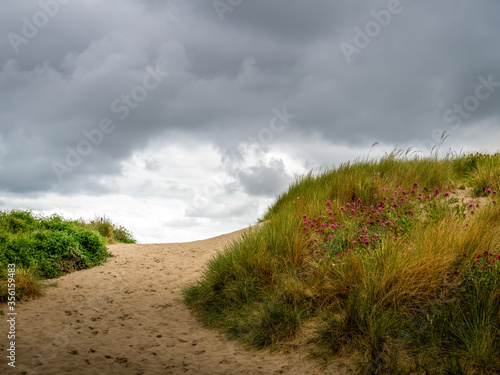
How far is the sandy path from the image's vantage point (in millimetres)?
5750

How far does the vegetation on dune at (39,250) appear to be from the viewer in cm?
885

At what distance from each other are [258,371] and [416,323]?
231 centimetres

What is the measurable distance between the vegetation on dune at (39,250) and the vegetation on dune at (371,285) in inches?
147

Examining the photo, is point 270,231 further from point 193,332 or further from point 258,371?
point 258,371

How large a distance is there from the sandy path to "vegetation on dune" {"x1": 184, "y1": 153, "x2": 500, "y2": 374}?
446mm

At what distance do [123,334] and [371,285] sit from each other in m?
4.66

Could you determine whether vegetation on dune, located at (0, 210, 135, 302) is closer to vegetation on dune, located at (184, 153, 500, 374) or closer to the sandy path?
the sandy path

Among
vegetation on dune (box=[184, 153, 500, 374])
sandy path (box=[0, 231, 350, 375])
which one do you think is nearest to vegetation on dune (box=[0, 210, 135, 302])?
sandy path (box=[0, 231, 350, 375])

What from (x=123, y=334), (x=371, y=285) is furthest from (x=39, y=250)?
(x=371, y=285)

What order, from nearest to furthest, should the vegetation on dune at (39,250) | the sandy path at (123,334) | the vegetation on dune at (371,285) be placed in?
1. the vegetation on dune at (371,285)
2. the sandy path at (123,334)
3. the vegetation on dune at (39,250)

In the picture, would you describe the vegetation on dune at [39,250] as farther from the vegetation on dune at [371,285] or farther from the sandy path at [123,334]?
the vegetation on dune at [371,285]

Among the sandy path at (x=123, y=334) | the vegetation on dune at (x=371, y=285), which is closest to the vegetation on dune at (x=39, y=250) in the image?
the sandy path at (x=123, y=334)

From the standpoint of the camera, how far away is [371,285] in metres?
5.71

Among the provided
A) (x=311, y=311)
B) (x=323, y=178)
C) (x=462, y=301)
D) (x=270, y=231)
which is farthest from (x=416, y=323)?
(x=323, y=178)
